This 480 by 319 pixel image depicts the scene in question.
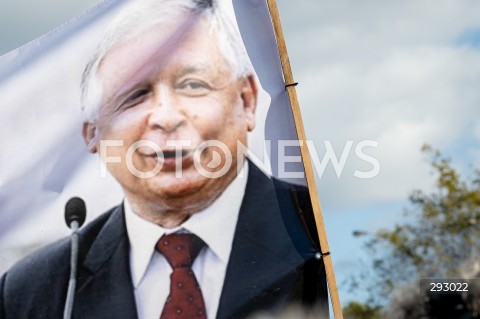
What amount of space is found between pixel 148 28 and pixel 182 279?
5.55 ft

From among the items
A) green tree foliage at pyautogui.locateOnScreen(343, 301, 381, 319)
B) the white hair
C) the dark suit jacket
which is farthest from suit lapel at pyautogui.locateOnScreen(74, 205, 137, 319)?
green tree foliage at pyautogui.locateOnScreen(343, 301, 381, 319)

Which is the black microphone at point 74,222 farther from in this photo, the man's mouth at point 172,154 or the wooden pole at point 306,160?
the wooden pole at point 306,160

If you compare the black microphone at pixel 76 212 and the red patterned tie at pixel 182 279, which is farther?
the black microphone at pixel 76 212

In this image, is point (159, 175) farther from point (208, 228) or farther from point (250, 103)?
point (250, 103)

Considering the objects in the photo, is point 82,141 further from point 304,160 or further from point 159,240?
point 304,160

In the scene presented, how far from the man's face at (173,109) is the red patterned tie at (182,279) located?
0.74 feet

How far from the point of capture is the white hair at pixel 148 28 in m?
9.14

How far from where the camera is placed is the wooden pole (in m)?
8.61

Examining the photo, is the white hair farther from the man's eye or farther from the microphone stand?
the microphone stand

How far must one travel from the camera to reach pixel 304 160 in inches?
351

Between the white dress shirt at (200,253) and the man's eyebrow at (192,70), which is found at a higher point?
the man's eyebrow at (192,70)

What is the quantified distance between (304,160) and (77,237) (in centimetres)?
156

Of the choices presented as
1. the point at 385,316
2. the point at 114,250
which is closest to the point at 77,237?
the point at 114,250

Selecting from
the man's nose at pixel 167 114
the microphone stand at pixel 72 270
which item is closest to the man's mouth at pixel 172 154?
the man's nose at pixel 167 114
